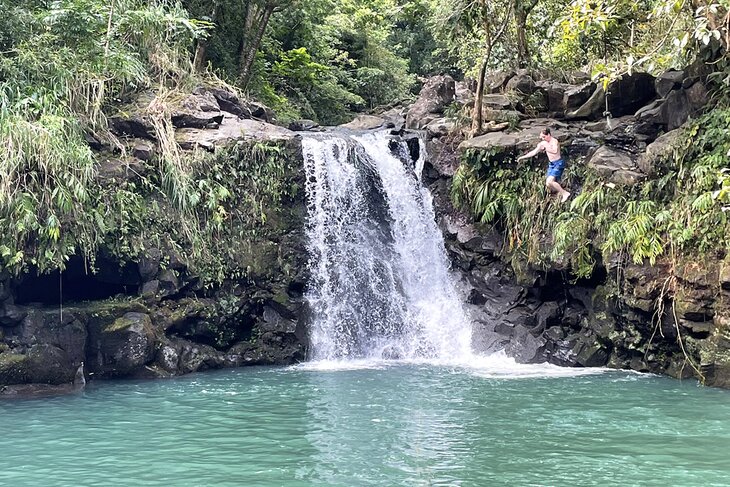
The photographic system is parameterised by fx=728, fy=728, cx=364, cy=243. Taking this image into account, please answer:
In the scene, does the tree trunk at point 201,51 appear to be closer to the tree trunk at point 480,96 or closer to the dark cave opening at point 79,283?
the dark cave opening at point 79,283

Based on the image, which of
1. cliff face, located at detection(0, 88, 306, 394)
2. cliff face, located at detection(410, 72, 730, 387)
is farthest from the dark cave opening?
cliff face, located at detection(410, 72, 730, 387)

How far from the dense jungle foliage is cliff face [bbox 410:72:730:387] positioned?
18cm

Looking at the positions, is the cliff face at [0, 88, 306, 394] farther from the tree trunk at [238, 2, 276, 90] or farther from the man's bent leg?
the man's bent leg

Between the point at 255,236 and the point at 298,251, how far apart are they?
3.23 ft

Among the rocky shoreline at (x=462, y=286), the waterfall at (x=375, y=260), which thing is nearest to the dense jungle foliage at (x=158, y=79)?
the rocky shoreline at (x=462, y=286)

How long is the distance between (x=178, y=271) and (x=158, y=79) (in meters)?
5.04

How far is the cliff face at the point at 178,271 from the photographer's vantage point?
12.8 m

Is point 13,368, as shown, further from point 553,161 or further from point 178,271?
point 553,161

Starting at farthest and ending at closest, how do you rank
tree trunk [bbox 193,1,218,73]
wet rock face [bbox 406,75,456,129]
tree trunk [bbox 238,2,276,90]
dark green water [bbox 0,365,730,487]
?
tree trunk [bbox 238,2,276,90] → wet rock face [bbox 406,75,456,129] → tree trunk [bbox 193,1,218,73] → dark green water [bbox 0,365,730,487]

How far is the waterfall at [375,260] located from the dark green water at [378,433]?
284cm

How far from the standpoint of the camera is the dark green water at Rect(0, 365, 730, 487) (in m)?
7.07

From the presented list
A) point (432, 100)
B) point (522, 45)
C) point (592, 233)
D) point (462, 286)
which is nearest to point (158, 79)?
point (432, 100)

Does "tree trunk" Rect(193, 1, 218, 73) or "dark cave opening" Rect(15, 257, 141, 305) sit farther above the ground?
"tree trunk" Rect(193, 1, 218, 73)

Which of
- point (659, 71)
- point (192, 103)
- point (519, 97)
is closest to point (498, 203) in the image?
point (519, 97)
